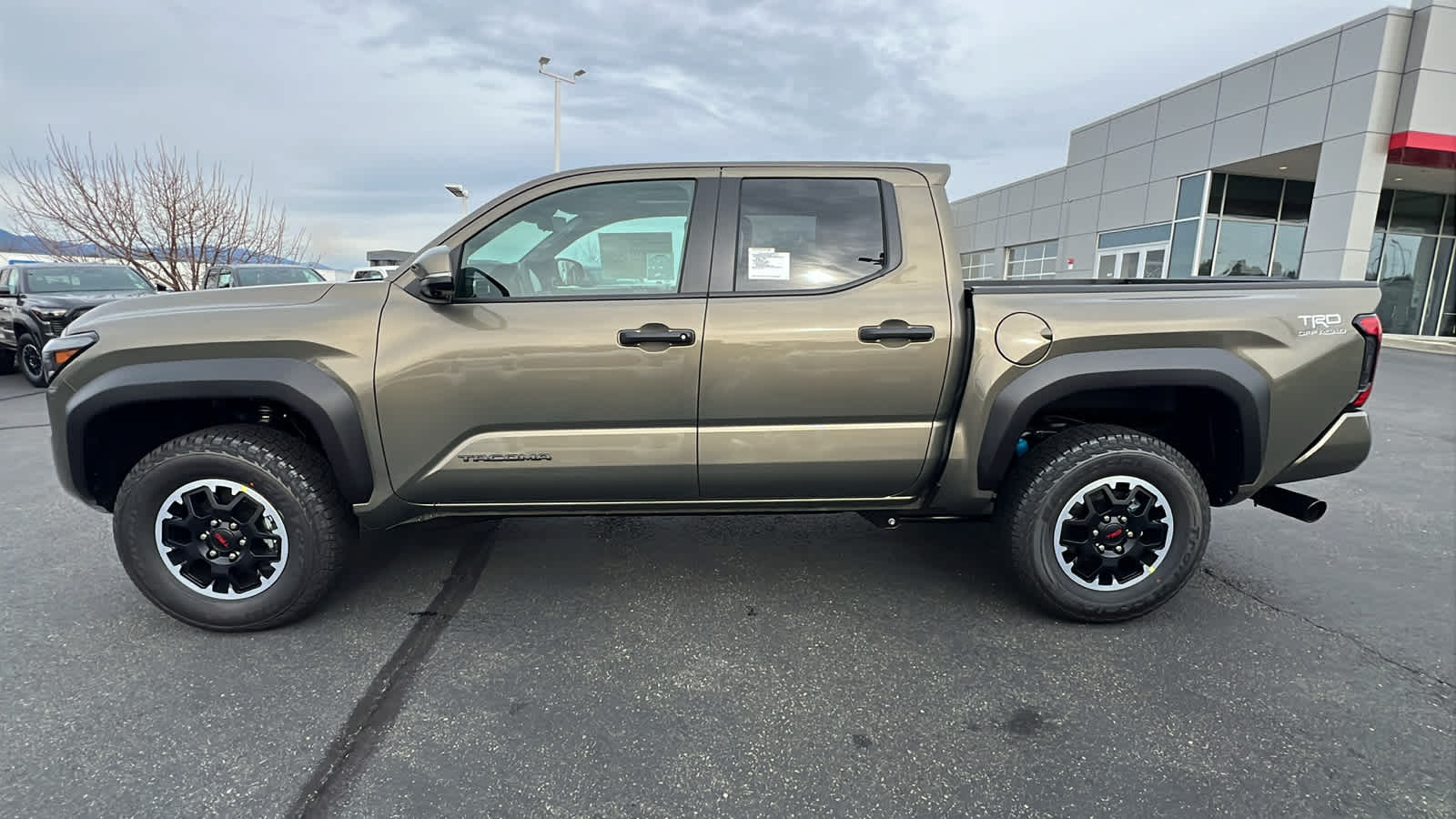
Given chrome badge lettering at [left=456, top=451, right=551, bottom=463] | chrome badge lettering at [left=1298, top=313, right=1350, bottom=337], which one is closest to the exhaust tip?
chrome badge lettering at [left=1298, top=313, right=1350, bottom=337]

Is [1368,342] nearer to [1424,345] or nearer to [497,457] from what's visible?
[497,457]

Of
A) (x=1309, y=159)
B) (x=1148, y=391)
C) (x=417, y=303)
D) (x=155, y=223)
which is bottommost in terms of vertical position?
(x=1148, y=391)

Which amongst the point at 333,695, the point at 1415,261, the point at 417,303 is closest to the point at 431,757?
the point at 333,695

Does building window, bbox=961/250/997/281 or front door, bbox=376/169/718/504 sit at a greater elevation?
building window, bbox=961/250/997/281

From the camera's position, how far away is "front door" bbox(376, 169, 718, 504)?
268 cm

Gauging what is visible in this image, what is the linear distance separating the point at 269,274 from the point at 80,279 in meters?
2.38

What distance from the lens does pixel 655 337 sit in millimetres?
2693

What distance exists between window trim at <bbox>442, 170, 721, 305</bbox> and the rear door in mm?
62

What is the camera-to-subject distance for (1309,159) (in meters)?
17.4

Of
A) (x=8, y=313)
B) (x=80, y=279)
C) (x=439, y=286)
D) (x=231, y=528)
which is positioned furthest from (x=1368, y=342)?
(x=8, y=313)

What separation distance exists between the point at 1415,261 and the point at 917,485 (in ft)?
82.6

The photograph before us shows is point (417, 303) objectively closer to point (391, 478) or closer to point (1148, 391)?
point (391, 478)

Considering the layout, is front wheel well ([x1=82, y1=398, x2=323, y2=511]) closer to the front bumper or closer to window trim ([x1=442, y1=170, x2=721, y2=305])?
window trim ([x1=442, y1=170, x2=721, y2=305])

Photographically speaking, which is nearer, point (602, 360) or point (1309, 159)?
point (602, 360)
